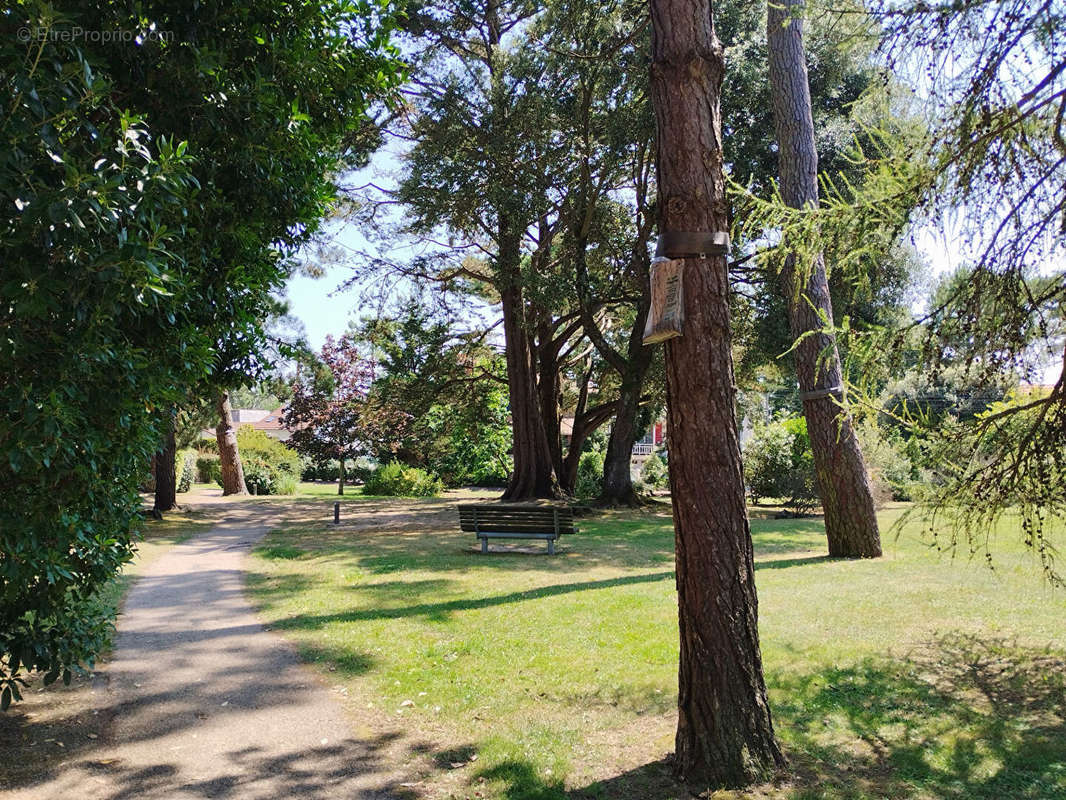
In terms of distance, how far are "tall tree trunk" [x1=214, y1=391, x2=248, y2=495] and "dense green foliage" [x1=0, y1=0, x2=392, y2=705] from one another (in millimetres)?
22288

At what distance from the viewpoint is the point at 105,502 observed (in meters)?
4.12

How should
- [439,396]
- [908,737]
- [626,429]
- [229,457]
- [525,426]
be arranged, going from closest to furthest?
[908,737] → [626,429] → [525,426] → [439,396] → [229,457]

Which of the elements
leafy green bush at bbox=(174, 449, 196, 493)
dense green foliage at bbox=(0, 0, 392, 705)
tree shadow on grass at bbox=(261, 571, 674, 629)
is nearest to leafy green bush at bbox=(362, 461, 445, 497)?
leafy green bush at bbox=(174, 449, 196, 493)

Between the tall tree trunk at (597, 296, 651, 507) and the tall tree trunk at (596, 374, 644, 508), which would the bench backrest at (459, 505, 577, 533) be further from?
the tall tree trunk at (596, 374, 644, 508)

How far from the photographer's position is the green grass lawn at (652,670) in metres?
4.30

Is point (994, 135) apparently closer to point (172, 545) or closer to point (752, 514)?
point (172, 545)

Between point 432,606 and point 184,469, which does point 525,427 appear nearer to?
point 432,606

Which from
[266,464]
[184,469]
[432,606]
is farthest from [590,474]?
[432,606]

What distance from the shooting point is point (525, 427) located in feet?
74.2

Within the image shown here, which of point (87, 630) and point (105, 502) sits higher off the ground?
point (105, 502)

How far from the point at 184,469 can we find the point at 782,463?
2207 centimetres

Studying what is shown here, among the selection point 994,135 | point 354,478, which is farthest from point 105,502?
point 354,478

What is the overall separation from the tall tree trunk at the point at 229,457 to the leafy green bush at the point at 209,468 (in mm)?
8817

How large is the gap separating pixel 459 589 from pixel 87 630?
5.40 meters
